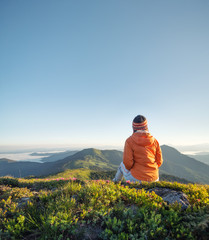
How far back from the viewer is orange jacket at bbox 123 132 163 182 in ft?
19.0

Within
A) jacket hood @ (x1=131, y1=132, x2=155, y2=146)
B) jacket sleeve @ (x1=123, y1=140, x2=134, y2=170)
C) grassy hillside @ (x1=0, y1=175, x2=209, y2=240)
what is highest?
jacket hood @ (x1=131, y1=132, x2=155, y2=146)

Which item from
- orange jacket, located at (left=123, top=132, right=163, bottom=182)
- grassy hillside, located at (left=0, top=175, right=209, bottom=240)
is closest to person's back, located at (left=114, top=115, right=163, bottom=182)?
orange jacket, located at (left=123, top=132, right=163, bottom=182)

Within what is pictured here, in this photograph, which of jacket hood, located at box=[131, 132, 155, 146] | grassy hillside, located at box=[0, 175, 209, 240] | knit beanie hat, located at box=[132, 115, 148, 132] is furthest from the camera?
knit beanie hat, located at box=[132, 115, 148, 132]

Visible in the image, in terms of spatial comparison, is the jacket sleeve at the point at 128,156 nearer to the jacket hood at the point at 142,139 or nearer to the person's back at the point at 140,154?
the person's back at the point at 140,154

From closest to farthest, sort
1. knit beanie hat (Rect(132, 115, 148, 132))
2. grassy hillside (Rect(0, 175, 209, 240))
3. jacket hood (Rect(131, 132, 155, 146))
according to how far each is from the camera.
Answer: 1. grassy hillside (Rect(0, 175, 209, 240))
2. jacket hood (Rect(131, 132, 155, 146))
3. knit beanie hat (Rect(132, 115, 148, 132))

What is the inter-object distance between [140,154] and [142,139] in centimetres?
67

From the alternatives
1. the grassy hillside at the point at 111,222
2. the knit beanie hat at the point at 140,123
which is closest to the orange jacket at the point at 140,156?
the knit beanie hat at the point at 140,123

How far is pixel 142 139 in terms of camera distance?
578cm

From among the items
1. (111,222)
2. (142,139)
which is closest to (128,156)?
(142,139)

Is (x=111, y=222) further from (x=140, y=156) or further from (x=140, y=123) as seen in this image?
(x=140, y=123)

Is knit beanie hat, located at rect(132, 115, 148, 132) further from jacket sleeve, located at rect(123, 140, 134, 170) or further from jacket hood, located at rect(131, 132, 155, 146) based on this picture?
jacket sleeve, located at rect(123, 140, 134, 170)

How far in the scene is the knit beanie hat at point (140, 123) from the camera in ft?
19.8

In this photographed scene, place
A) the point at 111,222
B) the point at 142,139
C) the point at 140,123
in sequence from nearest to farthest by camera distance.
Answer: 1. the point at 111,222
2. the point at 142,139
3. the point at 140,123

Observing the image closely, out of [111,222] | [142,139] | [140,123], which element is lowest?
[111,222]
